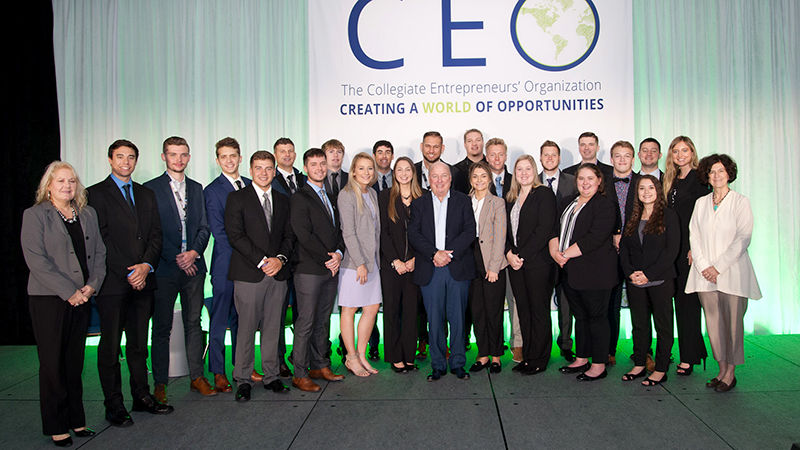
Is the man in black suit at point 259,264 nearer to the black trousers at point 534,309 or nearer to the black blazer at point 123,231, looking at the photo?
the black blazer at point 123,231

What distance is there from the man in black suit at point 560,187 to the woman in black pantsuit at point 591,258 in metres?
0.35

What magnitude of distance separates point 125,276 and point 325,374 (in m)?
1.52

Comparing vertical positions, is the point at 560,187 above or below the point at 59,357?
above

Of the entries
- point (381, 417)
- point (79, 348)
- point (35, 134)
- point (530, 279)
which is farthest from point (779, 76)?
point (35, 134)

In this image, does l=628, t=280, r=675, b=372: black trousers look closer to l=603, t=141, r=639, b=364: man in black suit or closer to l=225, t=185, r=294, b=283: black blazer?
l=603, t=141, r=639, b=364: man in black suit

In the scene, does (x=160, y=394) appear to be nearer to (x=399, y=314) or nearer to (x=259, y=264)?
(x=259, y=264)

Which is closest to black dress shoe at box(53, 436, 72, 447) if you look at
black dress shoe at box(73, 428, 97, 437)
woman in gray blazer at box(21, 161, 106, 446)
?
woman in gray blazer at box(21, 161, 106, 446)

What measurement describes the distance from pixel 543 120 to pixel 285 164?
2604mm

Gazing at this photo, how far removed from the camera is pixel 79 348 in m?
2.99

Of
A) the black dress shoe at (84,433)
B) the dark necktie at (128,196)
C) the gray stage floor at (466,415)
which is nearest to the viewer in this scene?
the gray stage floor at (466,415)

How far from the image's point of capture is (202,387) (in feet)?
12.3

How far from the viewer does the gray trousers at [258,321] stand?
3.63m

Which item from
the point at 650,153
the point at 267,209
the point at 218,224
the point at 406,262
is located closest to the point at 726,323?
the point at 650,153

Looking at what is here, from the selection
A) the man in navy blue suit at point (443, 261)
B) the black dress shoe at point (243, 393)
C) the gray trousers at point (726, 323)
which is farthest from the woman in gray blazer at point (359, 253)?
the gray trousers at point (726, 323)
